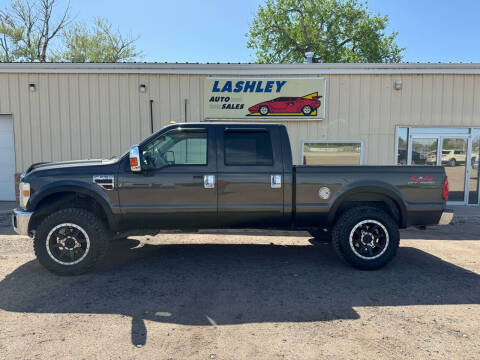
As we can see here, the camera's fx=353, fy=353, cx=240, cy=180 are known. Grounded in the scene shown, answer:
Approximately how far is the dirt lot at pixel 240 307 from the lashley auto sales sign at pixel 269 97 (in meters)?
5.74

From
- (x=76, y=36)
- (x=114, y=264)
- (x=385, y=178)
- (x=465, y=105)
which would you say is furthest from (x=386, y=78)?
(x=76, y=36)

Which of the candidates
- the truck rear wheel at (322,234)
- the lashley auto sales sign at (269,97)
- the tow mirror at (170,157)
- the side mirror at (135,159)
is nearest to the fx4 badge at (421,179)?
the truck rear wheel at (322,234)

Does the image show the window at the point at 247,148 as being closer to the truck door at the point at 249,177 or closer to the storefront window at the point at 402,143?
the truck door at the point at 249,177

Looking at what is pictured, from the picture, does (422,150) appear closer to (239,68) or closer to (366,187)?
(239,68)

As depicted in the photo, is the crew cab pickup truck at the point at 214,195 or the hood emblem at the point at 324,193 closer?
the crew cab pickup truck at the point at 214,195

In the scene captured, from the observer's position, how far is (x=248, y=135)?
506 centimetres

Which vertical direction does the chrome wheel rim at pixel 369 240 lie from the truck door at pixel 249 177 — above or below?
below

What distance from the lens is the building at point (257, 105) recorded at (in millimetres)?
10555

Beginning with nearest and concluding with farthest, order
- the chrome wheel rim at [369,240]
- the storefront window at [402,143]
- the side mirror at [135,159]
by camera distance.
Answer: the side mirror at [135,159] < the chrome wheel rim at [369,240] < the storefront window at [402,143]

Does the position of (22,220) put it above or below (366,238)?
above

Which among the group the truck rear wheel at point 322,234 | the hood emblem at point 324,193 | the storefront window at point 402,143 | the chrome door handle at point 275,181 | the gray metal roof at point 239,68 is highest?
the gray metal roof at point 239,68

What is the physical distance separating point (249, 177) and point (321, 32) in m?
31.9

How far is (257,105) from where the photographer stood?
10695mm

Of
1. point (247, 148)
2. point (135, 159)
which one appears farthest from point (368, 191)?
point (135, 159)
